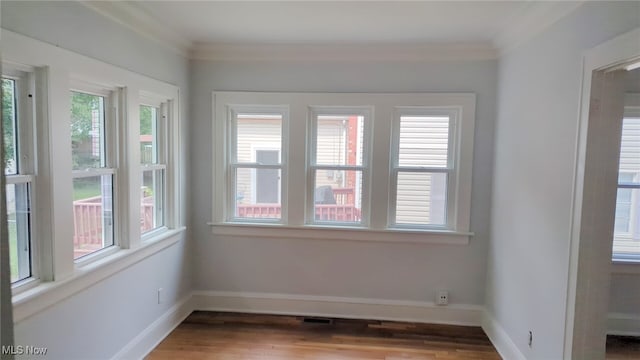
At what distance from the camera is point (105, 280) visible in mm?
2189

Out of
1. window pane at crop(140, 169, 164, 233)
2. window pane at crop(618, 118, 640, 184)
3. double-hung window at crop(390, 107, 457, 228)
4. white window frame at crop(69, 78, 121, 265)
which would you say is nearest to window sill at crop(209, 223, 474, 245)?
double-hung window at crop(390, 107, 457, 228)

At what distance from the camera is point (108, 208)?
92.2 inches

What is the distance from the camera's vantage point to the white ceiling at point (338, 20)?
7.14ft

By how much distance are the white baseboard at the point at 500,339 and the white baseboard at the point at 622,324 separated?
92cm

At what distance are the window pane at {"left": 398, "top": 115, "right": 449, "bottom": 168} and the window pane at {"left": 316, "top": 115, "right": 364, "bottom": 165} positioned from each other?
40cm

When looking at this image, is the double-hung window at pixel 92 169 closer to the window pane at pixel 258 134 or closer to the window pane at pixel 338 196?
the window pane at pixel 258 134

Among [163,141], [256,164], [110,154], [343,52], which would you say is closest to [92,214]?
[110,154]

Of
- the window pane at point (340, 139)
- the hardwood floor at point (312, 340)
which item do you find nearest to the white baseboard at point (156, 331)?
the hardwood floor at point (312, 340)

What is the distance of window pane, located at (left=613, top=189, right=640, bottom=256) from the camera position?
2801mm

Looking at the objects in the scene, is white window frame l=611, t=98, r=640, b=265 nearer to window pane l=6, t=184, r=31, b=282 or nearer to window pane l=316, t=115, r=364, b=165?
window pane l=316, t=115, r=364, b=165

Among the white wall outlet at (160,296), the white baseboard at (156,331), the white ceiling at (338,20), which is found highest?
the white ceiling at (338,20)

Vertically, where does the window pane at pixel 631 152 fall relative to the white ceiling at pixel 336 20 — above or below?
below

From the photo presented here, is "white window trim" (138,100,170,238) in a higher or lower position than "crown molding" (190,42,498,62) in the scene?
lower

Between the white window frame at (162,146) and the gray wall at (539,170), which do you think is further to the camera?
the white window frame at (162,146)
